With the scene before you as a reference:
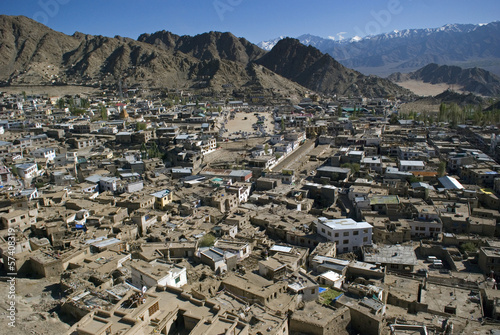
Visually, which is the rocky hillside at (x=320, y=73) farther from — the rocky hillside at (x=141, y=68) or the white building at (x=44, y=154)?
the white building at (x=44, y=154)

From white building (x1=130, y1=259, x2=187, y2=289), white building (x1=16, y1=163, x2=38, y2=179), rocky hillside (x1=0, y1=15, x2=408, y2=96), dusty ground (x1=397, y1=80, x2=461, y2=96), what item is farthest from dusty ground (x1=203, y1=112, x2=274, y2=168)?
dusty ground (x1=397, y1=80, x2=461, y2=96)

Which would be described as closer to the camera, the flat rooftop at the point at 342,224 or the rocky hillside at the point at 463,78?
the flat rooftop at the point at 342,224

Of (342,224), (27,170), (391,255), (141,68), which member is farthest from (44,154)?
(141,68)

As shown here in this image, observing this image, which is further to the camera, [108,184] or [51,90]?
[51,90]

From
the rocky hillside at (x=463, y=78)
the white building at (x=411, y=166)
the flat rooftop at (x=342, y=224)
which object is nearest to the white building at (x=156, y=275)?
the flat rooftop at (x=342, y=224)

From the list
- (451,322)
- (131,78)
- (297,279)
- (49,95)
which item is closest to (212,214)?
(297,279)

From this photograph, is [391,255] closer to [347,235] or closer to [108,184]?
[347,235]

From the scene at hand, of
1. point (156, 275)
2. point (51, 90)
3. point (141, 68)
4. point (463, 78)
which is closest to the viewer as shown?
point (156, 275)

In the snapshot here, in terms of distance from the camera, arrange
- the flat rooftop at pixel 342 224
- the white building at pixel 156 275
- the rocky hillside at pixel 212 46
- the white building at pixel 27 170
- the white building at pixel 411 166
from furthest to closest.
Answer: the rocky hillside at pixel 212 46
the white building at pixel 27 170
the white building at pixel 411 166
the flat rooftop at pixel 342 224
the white building at pixel 156 275
